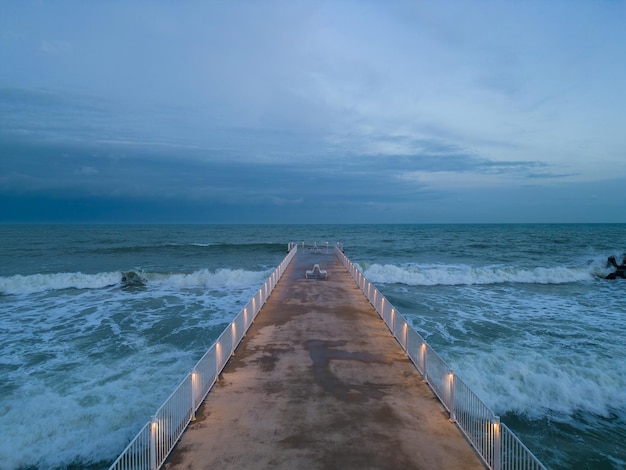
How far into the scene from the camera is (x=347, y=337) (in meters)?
14.3

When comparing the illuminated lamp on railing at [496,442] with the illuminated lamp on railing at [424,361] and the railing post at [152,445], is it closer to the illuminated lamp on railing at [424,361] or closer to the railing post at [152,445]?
the illuminated lamp on railing at [424,361]

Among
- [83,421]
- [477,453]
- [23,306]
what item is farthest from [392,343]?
[23,306]

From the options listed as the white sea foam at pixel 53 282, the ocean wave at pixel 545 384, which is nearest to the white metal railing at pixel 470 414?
the ocean wave at pixel 545 384

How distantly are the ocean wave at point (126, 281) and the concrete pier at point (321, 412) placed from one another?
21.1 metres

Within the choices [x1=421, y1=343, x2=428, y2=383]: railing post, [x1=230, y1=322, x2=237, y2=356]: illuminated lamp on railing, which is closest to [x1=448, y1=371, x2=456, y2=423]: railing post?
[x1=421, y1=343, x2=428, y2=383]: railing post

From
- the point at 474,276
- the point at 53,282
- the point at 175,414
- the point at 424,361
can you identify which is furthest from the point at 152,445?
the point at 474,276

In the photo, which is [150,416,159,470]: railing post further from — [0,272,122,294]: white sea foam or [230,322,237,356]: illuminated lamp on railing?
[0,272,122,294]: white sea foam

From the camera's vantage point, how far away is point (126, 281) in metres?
35.8

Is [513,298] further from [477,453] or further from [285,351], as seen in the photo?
A: [477,453]

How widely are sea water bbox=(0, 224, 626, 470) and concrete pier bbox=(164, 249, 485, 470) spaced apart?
3157 mm

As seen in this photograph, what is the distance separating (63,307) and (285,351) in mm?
20349

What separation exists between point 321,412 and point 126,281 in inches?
1273

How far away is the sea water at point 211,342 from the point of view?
33.6ft

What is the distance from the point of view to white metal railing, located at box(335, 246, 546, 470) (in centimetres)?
640
